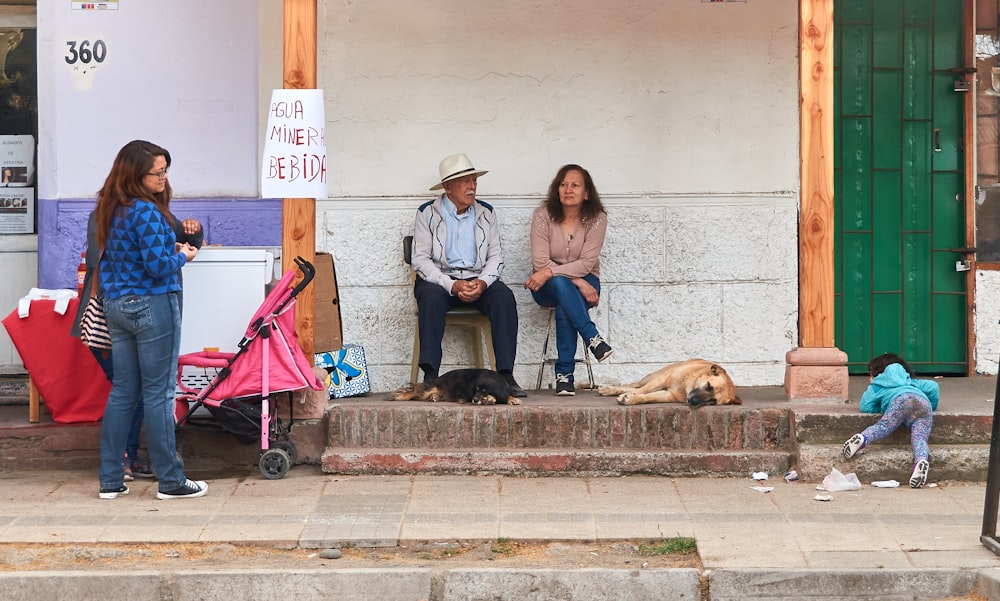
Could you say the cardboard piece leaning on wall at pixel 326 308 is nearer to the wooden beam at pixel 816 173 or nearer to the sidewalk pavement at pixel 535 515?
the sidewalk pavement at pixel 535 515

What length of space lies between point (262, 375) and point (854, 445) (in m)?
3.34

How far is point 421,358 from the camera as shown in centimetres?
815

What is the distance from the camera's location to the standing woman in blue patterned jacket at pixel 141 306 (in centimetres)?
668

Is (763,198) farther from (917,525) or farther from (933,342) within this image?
(917,525)

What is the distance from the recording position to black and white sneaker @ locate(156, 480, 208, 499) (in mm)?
6957

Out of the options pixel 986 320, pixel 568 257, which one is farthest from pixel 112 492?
pixel 986 320

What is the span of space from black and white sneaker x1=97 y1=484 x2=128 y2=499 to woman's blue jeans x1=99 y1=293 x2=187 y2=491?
2 cm

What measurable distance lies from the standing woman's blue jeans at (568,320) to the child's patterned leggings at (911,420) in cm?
193

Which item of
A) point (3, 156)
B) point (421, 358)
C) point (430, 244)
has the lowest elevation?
point (421, 358)

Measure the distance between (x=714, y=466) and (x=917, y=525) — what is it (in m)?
1.41

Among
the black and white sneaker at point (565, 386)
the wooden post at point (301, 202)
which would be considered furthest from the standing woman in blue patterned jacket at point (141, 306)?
the black and white sneaker at point (565, 386)

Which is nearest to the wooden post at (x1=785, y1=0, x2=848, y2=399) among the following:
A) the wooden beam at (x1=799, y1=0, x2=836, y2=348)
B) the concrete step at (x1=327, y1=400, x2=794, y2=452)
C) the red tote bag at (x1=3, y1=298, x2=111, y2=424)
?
the wooden beam at (x1=799, y1=0, x2=836, y2=348)

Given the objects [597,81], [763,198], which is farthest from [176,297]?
[763,198]

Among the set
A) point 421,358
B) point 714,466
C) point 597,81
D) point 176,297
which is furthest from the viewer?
point 597,81
